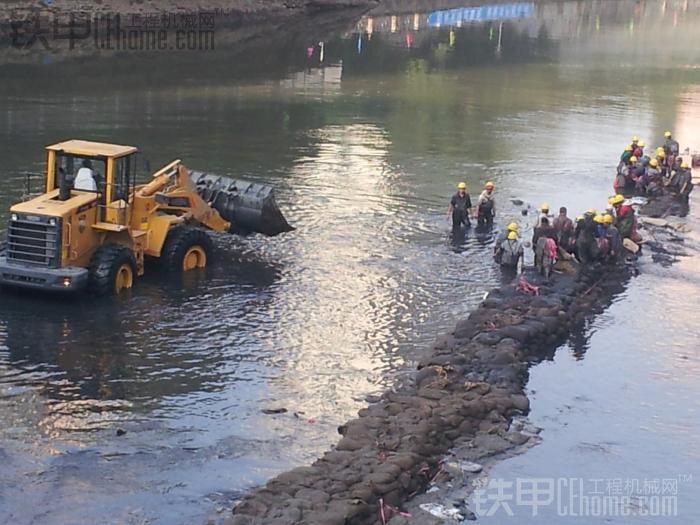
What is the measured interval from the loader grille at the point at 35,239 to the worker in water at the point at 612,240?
612 inches

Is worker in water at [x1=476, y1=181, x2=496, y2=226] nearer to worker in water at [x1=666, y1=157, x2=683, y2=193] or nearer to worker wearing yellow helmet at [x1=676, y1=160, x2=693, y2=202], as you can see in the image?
worker wearing yellow helmet at [x1=676, y1=160, x2=693, y2=202]

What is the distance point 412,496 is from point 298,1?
86609 millimetres

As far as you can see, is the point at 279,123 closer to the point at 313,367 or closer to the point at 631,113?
the point at 631,113

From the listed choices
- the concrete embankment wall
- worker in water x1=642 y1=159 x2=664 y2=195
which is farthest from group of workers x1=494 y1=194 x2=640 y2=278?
the concrete embankment wall

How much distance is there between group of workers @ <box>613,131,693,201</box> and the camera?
1738 inches

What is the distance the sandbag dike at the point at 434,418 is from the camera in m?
18.4

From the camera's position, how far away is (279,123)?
53438 millimetres

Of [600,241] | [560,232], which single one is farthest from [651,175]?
[560,232]

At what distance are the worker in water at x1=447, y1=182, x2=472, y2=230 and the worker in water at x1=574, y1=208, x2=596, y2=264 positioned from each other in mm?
4168

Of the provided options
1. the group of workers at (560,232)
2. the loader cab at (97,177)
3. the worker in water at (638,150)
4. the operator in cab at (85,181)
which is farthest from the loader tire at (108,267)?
the worker in water at (638,150)

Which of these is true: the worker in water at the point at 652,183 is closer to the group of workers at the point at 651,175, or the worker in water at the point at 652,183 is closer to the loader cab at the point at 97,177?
the group of workers at the point at 651,175

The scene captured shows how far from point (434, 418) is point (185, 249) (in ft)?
34.1

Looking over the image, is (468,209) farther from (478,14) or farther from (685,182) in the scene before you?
(478,14)

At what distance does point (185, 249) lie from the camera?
29984 mm
